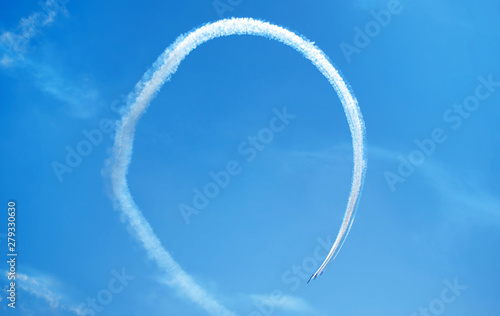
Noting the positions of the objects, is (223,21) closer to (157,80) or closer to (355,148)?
(157,80)

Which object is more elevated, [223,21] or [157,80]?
[223,21]

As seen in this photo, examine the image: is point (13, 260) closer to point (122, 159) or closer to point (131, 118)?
point (122, 159)

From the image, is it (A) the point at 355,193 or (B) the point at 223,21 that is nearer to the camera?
(B) the point at 223,21

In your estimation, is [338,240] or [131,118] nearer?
[131,118]

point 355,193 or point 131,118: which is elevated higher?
point 355,193

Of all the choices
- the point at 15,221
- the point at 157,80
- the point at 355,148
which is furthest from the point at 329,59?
the point at 15,221

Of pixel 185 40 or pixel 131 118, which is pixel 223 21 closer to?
pixel 185 40

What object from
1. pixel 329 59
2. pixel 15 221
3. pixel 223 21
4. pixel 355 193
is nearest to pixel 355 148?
pixel 355 193

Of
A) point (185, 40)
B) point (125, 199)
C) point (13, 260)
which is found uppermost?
point (185, 40)
